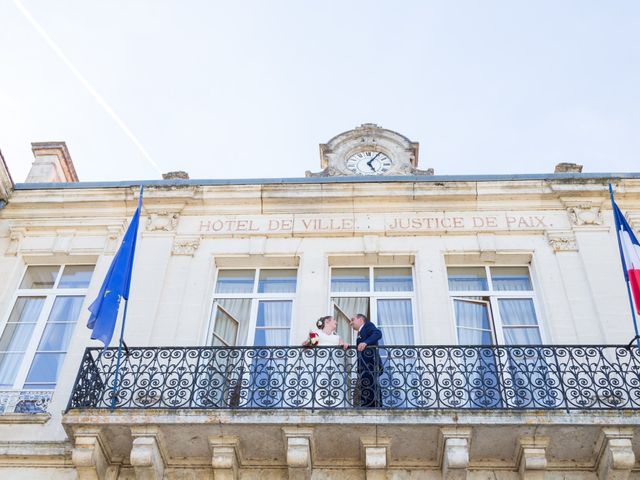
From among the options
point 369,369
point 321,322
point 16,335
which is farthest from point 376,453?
point 16,335

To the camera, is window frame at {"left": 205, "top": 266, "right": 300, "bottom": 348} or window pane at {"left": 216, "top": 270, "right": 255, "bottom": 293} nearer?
window frame at {"left": 205, "top": 266, "right": 300, "bottom": 348}

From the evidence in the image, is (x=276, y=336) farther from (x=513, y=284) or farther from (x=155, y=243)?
(x=513, y=284)

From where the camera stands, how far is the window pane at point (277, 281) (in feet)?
31.5

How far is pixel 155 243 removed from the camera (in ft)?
32.1

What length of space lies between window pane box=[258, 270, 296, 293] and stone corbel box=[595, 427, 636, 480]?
4.25 meters

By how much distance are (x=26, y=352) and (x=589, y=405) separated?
21.2ft

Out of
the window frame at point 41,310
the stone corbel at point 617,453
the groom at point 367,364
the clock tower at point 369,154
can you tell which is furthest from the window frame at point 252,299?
the stone corbel at point 617,453

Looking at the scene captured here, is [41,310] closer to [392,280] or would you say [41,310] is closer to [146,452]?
[146,452]

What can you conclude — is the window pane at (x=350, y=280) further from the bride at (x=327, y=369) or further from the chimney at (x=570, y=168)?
the chimney at (x=570, y=168)

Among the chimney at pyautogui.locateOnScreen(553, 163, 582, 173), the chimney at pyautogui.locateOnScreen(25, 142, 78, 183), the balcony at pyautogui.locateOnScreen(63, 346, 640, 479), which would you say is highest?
the chimney at pyautogui.locateOnScreen(25, 142, 78, 183)

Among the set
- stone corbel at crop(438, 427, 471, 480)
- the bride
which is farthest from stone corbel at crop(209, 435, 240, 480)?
stone corbel at crop(438, 427, 471, 480)

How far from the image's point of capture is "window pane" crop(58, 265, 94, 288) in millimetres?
9758

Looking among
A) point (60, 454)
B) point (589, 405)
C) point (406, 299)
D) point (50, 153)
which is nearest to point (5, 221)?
point (50, 153)

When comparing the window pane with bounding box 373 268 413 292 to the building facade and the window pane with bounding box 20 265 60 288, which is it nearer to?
the building facade
